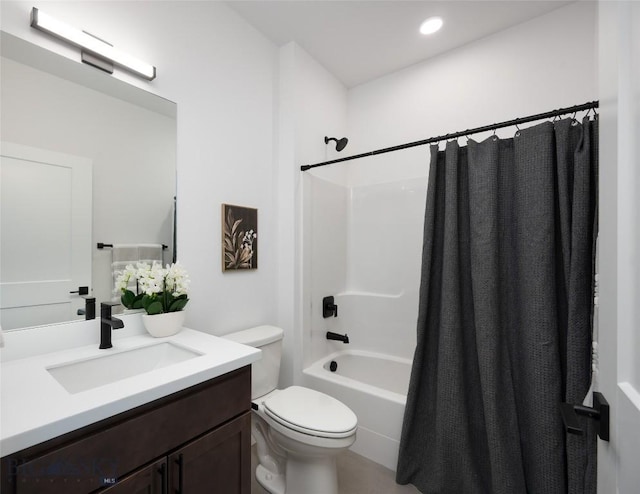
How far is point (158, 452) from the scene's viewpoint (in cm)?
88

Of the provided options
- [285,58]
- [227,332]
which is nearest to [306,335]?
[227,332]

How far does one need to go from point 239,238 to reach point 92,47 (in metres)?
1.11

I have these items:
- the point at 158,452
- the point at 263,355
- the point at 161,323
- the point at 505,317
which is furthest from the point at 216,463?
the point at 505,317

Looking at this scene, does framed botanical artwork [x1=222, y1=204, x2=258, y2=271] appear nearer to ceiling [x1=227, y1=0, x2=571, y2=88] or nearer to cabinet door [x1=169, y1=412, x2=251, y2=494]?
cabinet door [x1=169, y1=412, x2=251, y2=494]

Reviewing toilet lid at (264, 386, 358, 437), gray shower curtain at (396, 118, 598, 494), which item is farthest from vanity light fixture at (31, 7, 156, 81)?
toilet lid at (264, 386, 358, 437)

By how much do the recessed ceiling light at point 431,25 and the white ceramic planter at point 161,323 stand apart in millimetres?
2364

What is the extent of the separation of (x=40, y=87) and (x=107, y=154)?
0.99ft

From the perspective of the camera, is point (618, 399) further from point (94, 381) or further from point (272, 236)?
point (272, 236)

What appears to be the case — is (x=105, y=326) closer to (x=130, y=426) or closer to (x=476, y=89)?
(x=130, y=426)

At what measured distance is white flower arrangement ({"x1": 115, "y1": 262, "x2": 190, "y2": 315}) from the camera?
135 centimetres

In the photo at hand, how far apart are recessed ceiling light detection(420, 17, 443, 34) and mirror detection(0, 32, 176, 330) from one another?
1.78 meters

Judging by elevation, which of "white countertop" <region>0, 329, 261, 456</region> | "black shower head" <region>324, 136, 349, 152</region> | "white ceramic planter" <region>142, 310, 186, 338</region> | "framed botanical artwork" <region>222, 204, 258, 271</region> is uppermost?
"black shower head" <region>324, 136, 349, 152</region>

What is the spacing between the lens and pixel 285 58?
2189 millimetres

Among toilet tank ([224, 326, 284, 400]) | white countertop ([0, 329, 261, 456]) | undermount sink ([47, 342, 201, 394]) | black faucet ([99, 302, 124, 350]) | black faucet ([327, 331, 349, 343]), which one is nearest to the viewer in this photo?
white countertop ([0, 329, 261, 456])
